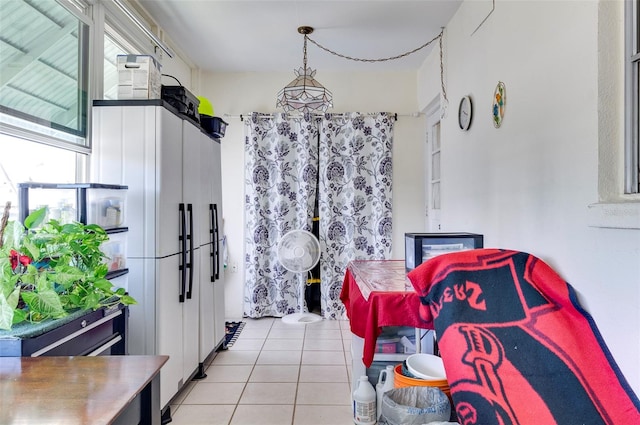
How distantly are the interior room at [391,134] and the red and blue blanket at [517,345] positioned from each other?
0.08 metres

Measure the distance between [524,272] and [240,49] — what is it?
130 inches

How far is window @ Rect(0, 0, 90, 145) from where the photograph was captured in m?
1.83

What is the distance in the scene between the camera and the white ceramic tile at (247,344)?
3.42 meters

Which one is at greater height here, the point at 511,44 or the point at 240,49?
the point at 240,49

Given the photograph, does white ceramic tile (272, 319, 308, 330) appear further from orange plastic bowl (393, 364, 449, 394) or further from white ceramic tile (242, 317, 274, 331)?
orange plastic bowl (393, 364, 449, 394)

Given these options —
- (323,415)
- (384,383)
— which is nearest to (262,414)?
(323,415)

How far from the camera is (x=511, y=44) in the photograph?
2.19m

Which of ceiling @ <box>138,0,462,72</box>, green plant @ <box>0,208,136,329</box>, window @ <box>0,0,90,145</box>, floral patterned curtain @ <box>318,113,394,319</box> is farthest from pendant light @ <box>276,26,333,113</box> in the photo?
green plant @ <box>0,208,136,329</box>

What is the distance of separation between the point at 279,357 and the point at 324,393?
0.74 metres

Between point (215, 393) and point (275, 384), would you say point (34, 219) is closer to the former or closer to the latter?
point (215, 393)

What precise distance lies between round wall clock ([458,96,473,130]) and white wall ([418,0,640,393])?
58 millimetres

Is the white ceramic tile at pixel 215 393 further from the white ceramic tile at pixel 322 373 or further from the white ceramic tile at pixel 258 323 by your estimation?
the white ceramic tile at pixel 258 323

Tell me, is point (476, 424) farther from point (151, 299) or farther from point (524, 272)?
point (151, 299)

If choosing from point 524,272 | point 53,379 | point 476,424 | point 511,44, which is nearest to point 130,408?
point 53,379
